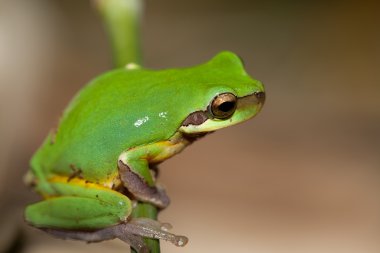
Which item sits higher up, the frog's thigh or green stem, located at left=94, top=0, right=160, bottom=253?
green stem, located at left=94, top=0, right=160, bottom=253

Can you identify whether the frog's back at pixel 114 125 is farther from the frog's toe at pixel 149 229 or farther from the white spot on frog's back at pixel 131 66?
the frog's toe at pixel 149 229

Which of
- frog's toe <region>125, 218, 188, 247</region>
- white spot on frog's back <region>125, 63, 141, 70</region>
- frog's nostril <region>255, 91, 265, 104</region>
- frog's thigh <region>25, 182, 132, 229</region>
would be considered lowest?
frog's toe <region>125, 218, 188, 247</region>

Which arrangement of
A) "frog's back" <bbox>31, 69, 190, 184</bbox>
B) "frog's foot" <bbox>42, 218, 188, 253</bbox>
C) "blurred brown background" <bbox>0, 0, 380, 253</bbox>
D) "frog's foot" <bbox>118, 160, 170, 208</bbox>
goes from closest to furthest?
"frog's foot" <bbox>42, 218, 188, 253</bbox> → "frog's foot" <bbox>118, 160, 170, 208</bbox> → "frog's back" <bbox>31, 69, 190, 184</bbox> → "blurred brown background" <bbox>0, 0, 380, 253</bbox>

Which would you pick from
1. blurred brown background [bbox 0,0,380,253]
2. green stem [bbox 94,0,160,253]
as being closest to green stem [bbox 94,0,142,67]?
green stem [bbox 94,0,160,253]

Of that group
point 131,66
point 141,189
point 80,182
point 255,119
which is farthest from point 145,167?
point 255,119

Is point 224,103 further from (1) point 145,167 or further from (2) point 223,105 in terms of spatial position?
(1) point 145,167

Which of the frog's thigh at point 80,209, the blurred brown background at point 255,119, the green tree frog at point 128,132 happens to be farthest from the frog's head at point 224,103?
the blurred brown background at point 255,119

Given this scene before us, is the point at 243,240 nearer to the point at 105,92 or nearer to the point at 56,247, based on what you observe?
the point at 56,247

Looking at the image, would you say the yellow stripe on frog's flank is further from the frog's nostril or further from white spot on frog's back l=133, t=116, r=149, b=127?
the frog's nostril
